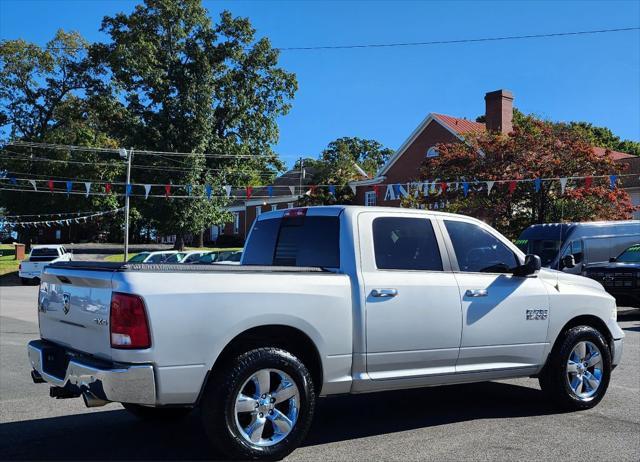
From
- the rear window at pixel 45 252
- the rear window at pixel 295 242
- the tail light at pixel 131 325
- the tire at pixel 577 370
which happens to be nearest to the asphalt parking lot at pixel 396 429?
the tire at pixel 577 370

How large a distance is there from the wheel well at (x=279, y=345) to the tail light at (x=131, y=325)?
576 mm

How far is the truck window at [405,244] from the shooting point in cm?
525

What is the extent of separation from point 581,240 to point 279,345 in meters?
16.4

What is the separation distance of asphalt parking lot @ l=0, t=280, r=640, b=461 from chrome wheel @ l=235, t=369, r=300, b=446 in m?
0.35

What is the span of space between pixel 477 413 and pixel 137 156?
125 feet

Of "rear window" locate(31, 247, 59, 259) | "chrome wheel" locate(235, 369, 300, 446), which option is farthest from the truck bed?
"rear window" locate(31, 247, 59, 259)

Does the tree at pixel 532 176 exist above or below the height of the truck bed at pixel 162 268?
above

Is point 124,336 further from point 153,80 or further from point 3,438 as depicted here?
point 153,80

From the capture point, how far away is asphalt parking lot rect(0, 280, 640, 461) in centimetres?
474

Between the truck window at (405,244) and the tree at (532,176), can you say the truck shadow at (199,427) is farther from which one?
the tree at (532,176)

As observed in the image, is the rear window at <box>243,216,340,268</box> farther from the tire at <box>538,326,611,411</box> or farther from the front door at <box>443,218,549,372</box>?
the tire at <box>538,326,611,411</box>

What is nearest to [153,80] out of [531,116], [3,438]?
[531,116]

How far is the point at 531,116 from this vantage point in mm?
28828

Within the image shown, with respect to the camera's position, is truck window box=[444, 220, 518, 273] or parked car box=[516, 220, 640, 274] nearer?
truck window box=[444, 220, 518, 273]
